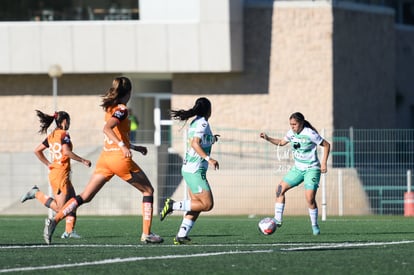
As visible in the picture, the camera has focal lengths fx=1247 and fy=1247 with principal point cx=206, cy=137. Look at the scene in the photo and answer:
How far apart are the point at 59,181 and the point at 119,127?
3.62 metres

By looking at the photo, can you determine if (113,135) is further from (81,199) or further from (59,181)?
(59,181)

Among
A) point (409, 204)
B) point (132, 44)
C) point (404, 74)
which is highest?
point (132, 44)

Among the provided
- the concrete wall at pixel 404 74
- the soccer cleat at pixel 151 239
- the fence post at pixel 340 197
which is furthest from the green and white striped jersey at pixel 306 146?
the concrete wall at pixel 404 74

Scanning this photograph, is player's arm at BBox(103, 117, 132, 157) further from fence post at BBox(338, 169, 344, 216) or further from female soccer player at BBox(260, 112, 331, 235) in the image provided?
fence post at BBox(338, 169, 344, 216)

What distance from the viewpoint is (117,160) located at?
14.8 metres

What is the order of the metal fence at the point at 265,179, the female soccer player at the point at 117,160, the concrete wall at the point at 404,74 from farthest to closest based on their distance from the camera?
1. the concrete wall at the point at 404,74
2. the metal fence at the point at 265,179
3. the female soccer player at the point at 117,160

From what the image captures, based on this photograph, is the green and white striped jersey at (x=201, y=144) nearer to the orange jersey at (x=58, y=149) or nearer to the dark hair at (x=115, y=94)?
the dark hair at (x=115, y=94)

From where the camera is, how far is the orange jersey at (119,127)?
1485 centimetres

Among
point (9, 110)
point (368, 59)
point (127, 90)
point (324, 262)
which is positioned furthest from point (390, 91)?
point (324, 262)

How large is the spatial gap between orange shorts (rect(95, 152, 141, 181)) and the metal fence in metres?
16.2

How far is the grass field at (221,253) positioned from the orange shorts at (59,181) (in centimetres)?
74

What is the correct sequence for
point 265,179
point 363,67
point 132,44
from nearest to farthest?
point 265,179, point 132,44, point 363,67

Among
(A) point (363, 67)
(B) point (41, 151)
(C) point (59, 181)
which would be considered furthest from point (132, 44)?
(C) point (59, 181)

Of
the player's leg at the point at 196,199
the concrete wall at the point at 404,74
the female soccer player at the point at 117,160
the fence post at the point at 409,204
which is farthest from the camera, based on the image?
the concrete wall at the point at 404,74
